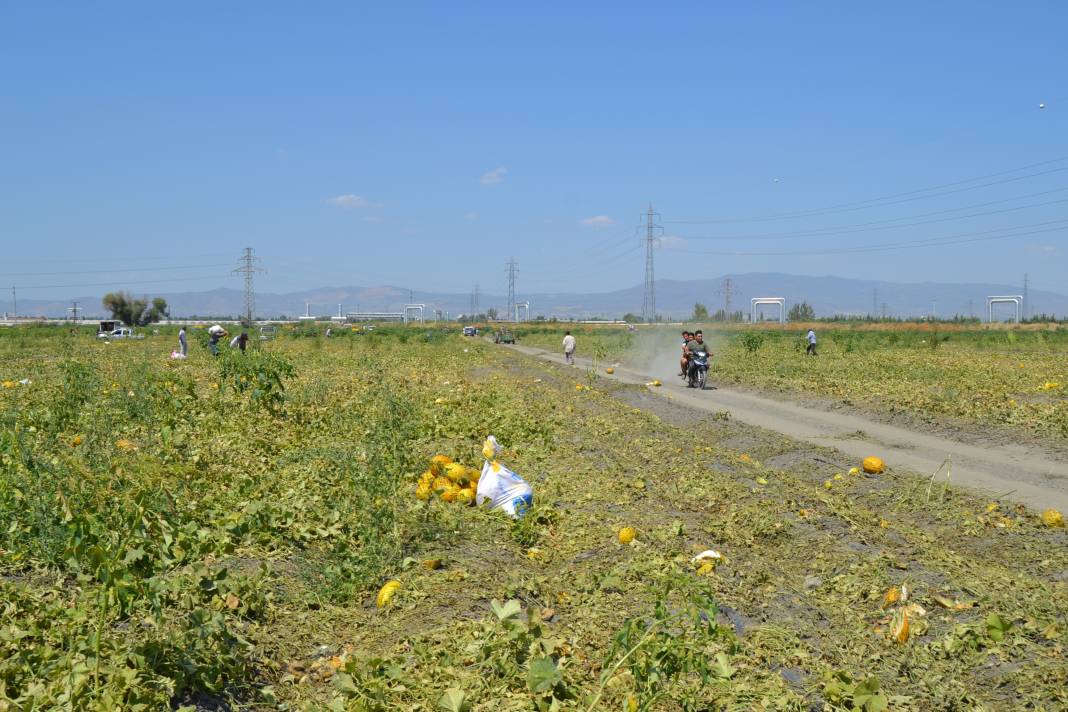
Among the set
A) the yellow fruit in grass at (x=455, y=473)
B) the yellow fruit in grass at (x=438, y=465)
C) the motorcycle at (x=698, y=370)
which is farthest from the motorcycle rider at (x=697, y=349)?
the yellow fruit in grass at (x=455, y=473)

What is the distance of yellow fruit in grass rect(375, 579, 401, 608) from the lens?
6137 millimetres

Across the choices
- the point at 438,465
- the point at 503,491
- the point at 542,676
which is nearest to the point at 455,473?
the point at 438,465

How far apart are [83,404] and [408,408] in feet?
18.2

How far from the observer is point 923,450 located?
1452 cm

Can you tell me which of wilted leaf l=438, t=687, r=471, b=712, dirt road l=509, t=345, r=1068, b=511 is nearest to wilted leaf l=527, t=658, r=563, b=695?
wilted leaf l=438, t=687, r=471, b=712

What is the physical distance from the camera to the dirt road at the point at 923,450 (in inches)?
455

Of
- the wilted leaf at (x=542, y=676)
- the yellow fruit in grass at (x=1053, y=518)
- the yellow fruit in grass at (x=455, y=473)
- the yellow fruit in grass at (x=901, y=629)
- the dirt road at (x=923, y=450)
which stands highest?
the yellow fruit in grass at (x=455, y=473)

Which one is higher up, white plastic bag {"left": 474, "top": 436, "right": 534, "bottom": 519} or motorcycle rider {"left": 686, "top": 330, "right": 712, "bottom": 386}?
motorcycle rider {"left": 686, "top": 330, "right": 712, "bottom": 386}

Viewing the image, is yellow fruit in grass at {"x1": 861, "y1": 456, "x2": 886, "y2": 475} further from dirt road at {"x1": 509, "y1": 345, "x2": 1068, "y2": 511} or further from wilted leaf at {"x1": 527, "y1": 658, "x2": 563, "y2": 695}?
wilted leaf at {"x1": 527, "y1": 658, "x2": 563, "y2": 695}

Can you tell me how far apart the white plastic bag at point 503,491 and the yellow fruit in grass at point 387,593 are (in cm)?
218

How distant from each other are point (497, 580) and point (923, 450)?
10.4m

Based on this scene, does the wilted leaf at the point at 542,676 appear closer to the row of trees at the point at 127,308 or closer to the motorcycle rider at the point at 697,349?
the motorcycle rider at the point at 697,349

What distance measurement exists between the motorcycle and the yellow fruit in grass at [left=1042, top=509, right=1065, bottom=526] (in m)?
17.3

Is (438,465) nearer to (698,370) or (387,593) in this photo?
(387,593)
